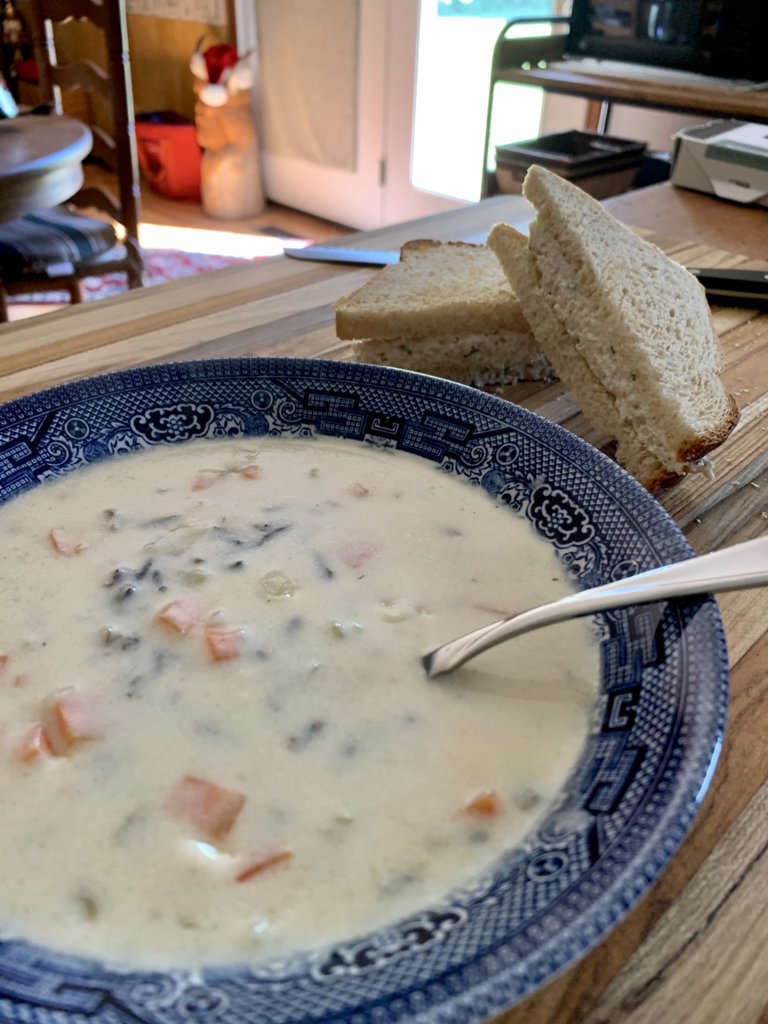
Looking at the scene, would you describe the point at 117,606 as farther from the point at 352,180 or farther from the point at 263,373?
the point at 352,180

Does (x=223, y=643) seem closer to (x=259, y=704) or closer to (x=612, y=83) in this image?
(x=259, y=704)

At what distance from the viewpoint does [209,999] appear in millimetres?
557

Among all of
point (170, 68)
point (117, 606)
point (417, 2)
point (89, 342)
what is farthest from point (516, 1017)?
point (170, 68)

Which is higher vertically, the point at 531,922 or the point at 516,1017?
the point at 531,922

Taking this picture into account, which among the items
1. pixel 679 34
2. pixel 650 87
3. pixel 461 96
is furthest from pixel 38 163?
pixel 461 96

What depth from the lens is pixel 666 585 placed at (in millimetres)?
764

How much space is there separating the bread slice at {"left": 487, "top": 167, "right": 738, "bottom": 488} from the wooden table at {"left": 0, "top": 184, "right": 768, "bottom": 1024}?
75mm

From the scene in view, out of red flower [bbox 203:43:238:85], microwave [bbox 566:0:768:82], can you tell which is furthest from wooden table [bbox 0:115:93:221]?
red flower [bbox 203:43:238:85]

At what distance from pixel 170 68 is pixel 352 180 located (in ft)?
6.96

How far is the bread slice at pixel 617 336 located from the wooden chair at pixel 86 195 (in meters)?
2.42

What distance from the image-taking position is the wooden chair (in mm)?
3262

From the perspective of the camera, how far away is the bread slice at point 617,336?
1236 millimetres

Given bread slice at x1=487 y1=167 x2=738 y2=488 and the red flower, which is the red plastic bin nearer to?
the red flower

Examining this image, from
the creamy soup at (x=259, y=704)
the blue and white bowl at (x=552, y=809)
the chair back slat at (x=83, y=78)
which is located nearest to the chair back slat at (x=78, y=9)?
the chair back slat at (x=83, y=78)
